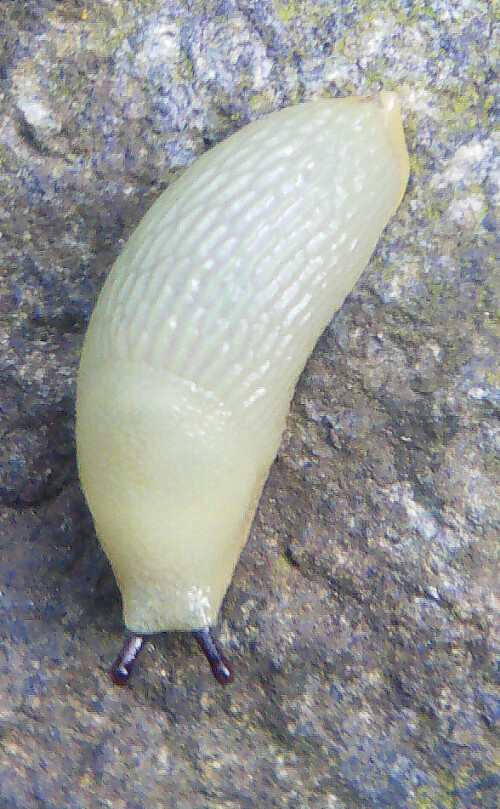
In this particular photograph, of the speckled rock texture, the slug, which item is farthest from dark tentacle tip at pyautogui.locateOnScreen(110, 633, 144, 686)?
the speckled rock texture

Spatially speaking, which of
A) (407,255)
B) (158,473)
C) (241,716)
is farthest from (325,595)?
(407,255)

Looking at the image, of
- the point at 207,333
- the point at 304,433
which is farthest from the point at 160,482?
the point at 304,433

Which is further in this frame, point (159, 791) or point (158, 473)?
point (159, 791)

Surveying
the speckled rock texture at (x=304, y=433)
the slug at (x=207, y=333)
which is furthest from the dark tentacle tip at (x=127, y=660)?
the speckled rock texture at (x=304, y=433)

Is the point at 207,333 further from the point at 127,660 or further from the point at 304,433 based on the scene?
the point at 127,660

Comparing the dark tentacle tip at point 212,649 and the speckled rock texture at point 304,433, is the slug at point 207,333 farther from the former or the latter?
the speckled rock texture at point 304,433

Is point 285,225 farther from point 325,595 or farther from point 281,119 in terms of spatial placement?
point 325,595
